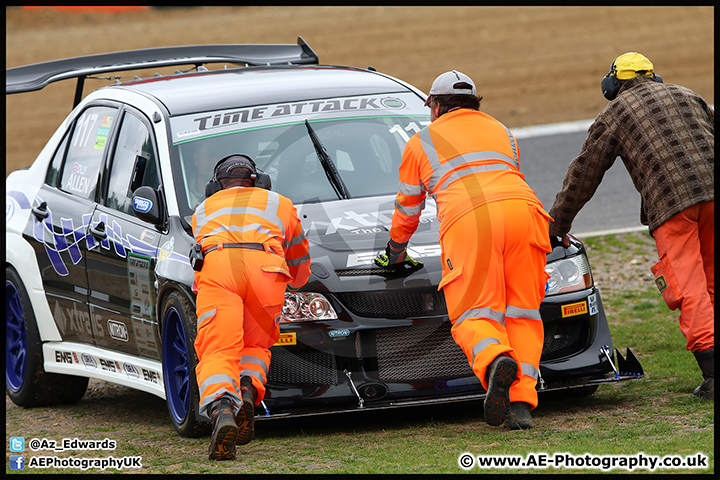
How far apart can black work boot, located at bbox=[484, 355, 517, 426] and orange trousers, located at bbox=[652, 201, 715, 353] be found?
1.34 m

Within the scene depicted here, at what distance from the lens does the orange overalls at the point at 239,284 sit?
5523 millimetres

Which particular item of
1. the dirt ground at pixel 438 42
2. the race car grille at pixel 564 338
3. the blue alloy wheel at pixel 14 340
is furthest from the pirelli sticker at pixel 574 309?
the dirt ground at pixel 438 42

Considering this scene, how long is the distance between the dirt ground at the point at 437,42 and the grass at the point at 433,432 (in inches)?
421

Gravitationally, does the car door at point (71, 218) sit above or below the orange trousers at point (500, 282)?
above

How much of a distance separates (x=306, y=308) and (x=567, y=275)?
1408 millimetres

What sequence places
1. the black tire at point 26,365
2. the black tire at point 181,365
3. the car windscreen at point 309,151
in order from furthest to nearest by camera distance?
the black tire at point 26,365 < the car windscreen at point 309,151 < the black tire at point 181,365

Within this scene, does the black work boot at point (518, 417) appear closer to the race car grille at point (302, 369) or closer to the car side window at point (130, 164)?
the race car grille at point (302, 369)

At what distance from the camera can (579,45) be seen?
23562 millimetres

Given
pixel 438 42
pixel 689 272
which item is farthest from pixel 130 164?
pixel 438 42

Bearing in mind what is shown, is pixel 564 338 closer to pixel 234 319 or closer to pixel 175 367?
pixel 234 319

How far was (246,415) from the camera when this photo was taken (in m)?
5.55

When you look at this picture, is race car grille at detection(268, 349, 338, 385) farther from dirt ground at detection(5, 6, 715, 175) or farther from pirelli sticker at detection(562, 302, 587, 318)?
dirt ground at detection(5, 6, 715, 175)

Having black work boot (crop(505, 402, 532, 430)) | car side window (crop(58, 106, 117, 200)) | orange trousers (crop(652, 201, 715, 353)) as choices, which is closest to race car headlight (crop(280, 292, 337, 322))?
black work boot (crop(505, 402, 532, 430))
